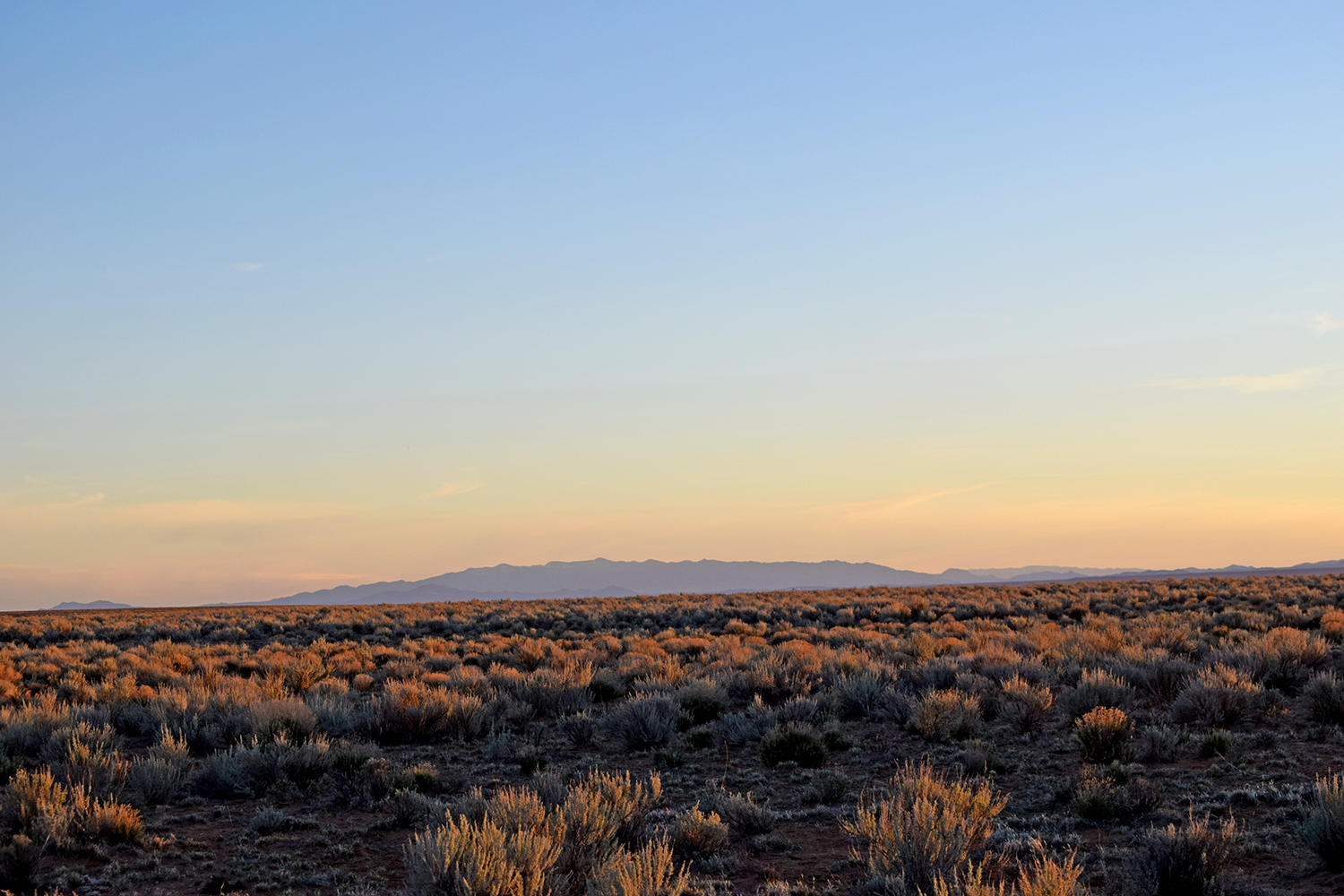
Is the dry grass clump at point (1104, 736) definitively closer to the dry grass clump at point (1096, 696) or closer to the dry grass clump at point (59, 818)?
the dry grass clump at point (1096, 696)

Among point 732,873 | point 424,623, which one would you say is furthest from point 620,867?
point 424,623

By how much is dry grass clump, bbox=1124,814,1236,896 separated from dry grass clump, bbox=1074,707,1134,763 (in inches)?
161

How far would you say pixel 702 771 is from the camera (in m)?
10.9

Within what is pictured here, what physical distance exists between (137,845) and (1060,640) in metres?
16.8

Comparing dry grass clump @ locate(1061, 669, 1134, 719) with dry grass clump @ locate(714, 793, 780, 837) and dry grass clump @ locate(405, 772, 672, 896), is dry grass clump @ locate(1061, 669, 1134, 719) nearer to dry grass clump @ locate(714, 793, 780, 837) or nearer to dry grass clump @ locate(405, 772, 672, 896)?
dry grass clump @ locate(714, 793, 780, 837)

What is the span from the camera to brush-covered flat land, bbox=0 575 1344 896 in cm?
652

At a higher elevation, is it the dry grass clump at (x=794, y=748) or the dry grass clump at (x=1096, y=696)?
the dry grass clump at (x=1096, y=696)

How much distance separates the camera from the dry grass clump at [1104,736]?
10398mm

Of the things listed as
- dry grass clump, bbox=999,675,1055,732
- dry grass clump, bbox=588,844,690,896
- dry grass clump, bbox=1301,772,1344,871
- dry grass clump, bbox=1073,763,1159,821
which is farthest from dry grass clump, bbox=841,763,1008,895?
dry grass clump, bbox=999,675,1055,732

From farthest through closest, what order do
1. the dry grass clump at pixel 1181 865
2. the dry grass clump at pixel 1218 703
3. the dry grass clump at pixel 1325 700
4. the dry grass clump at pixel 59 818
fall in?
1. the dry grass clump at pixel 1218 703
2. the dry grass clump at pixel 1325 700
3. the dry grass clump at pixel 59 818
4. the dry grass clump at pixel 1181 865

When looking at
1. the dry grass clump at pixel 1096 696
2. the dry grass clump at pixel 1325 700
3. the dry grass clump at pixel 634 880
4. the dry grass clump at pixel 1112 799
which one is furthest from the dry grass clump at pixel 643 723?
the dry grass clump at pixel 1325 700

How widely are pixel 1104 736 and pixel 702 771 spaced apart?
4471mm

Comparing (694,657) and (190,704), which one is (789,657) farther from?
(190,704)

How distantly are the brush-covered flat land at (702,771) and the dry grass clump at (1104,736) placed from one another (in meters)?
0.03
